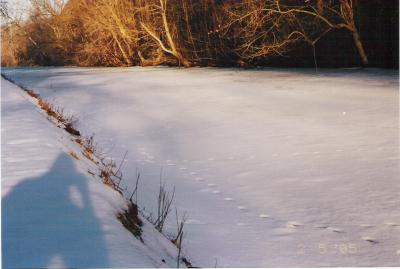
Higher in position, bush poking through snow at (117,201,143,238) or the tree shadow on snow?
the tree shadow on snow

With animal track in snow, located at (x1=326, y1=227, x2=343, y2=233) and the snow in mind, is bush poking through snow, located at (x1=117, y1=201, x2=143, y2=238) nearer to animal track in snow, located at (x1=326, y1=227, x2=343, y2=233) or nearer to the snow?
the snow

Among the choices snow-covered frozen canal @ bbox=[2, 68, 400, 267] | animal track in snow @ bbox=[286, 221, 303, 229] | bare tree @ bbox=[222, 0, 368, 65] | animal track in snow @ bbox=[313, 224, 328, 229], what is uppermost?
bare tree @ bbox=[222, 0, 368, 65]

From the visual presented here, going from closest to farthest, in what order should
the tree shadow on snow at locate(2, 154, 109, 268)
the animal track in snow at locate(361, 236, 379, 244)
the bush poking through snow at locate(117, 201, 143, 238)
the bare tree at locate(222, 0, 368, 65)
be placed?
1. the tree shadow on snow at locate(2, 154, 109, 268)
2. the bush poking through snow at locate(117, 201, 143, 238)
3. the animal track in snow at locate(361, 236, 379, 244)
4. the bare tree at locate(222, 0, 368, 65)

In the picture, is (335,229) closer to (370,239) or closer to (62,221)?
(370,239)

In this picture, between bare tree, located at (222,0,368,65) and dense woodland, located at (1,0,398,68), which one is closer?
bare tree, located at (222,0,368,65)

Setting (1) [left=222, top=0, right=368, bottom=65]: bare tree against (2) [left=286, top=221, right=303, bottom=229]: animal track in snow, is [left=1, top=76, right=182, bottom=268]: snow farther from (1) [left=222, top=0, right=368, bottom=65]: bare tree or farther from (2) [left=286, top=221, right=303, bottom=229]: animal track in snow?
(1) [left=222, top=0, right=368, bottom=65]: bare tree

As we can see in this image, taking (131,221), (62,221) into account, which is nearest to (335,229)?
(131,221)

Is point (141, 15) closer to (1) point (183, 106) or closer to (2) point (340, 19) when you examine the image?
(2) point (340, 19)

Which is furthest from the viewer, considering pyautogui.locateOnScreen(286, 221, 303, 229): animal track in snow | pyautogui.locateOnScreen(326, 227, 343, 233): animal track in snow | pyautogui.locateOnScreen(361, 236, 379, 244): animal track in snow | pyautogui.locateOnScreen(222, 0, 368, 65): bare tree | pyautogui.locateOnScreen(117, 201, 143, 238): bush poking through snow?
pyautogui.locateOnScreen(222, 0, 368, 65): bare tree

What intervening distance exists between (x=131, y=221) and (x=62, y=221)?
614 millimetres

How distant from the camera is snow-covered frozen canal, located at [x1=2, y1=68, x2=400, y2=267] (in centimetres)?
355

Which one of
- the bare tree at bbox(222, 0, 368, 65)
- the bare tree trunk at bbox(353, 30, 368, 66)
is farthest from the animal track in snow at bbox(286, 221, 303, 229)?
the bare tree trunk at bbox(353, 30, 368, 66)

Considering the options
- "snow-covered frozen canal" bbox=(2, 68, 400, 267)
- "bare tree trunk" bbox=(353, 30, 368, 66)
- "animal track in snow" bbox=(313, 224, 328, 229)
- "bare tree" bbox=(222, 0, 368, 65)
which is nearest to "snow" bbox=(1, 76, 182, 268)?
"snow-covered frozen canal" bbox=(2, 68, 400, 267)

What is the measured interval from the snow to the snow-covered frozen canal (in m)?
0.64
